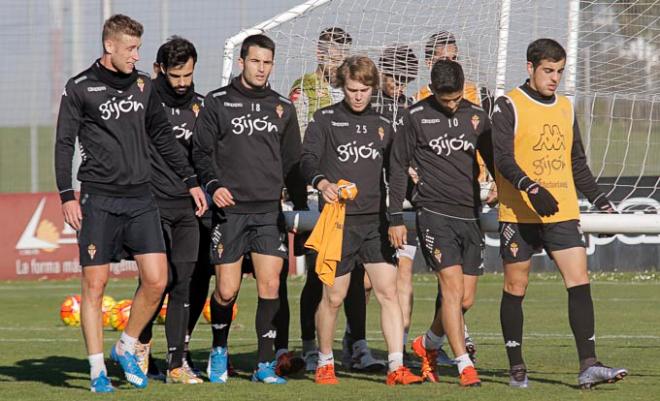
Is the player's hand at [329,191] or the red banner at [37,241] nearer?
the player's hand at [329,191]

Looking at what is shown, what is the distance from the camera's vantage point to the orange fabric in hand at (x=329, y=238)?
8914mm

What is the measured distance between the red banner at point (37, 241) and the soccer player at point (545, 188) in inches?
506

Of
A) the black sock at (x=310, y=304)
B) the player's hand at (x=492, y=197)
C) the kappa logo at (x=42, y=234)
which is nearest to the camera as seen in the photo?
the player's hand at (x=492, y=197)

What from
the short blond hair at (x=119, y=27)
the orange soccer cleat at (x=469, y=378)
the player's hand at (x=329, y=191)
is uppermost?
the short blond hair at (x=119, y=27)

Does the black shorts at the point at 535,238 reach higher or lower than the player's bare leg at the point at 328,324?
higher

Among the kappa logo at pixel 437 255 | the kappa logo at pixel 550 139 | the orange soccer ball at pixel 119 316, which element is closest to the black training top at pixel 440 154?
the kappa logo at pixel 437 255

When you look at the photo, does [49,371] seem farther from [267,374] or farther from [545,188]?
[545,188]

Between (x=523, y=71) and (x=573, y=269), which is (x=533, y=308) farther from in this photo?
(x=573, y=269)

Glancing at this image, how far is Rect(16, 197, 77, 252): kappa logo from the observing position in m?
21.0

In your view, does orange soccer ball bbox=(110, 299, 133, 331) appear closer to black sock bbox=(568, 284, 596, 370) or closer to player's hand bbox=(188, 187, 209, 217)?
player's hand bbox=(188, 187, 209, 217)

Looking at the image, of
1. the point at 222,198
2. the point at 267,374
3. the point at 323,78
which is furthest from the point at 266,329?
the point at 323,78

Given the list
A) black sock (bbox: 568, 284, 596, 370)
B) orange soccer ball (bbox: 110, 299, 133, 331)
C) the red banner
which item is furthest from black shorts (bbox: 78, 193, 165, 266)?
the red banner

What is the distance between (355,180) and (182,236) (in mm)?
1334

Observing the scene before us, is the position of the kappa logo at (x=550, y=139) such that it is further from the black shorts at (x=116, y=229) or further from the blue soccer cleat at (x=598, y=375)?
the black shorts at (x=116, y=229)
